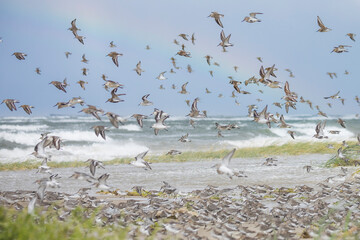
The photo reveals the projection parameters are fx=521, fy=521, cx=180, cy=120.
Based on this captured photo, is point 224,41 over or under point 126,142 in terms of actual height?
over

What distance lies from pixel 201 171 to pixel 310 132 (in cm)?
3641

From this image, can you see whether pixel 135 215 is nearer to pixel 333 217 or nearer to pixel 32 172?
pixel 333 217

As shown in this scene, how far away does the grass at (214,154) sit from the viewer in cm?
2361

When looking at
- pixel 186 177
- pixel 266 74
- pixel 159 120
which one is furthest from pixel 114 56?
pixel 186 177

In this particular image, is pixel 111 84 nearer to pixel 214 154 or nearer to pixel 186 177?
pixel 186 177

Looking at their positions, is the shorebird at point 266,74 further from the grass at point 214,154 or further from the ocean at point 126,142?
the ocean at point 126,142

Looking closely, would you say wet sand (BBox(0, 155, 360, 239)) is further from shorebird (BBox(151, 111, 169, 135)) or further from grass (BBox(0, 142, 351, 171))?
grass (BBox(0, 142, 351, 171))

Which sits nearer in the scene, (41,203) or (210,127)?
(41,203)

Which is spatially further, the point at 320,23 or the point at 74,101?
the point at 320,23

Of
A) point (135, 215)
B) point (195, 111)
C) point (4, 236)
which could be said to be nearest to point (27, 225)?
point (4, 236)

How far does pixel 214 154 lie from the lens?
27359mm

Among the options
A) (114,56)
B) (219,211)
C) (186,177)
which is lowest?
(186,177)

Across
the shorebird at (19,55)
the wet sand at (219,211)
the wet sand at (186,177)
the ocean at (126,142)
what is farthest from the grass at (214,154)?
the shorebird at (19,55)

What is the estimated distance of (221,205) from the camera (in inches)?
394
